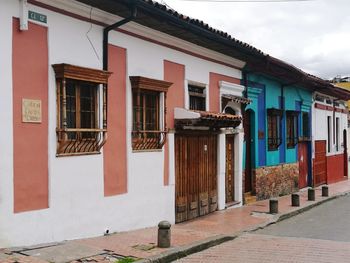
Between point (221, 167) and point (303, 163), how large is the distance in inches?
326

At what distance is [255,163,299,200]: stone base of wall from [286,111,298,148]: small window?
0.84m

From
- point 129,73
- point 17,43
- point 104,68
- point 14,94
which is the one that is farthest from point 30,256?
point 129,73

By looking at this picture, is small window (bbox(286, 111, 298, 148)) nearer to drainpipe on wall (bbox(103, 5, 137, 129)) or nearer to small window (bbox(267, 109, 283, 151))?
small window (bbox(267, 109, 283, 151))

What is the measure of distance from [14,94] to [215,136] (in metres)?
6.67

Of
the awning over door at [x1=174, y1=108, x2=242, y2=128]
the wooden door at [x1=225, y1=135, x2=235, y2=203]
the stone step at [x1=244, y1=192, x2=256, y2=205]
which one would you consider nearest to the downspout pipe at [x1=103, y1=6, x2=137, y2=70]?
the awning over door at [x1=174, y1=108, x2=242, y2=128]

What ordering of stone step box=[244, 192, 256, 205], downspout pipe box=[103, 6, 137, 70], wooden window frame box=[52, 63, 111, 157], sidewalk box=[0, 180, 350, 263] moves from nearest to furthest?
1. sidewalk box=[0, 180, 350, 263]
2. wooden window frame box=[52, 63, 111, 157]
3. downspout pipe box=[103, 6, 137, 70]
4. stone step box=[244, 192, 256, 205]

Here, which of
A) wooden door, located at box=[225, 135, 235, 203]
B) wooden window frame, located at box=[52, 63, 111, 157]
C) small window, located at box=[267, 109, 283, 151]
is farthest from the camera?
small window, located at box=[267, 109, 283, 151]

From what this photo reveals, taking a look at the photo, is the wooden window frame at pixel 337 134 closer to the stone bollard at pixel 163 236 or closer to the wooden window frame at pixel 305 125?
the wooden window frame at pixel 305 125

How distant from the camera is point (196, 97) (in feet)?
39.1

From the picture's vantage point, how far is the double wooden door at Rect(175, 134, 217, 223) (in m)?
10.9

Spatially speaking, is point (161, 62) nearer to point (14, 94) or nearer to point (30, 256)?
point (14, 94)

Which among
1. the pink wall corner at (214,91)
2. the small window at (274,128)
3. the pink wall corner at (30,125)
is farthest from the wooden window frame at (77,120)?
the small window at (274,128)

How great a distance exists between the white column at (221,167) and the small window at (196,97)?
1.08 m

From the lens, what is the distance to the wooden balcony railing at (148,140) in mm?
9373
